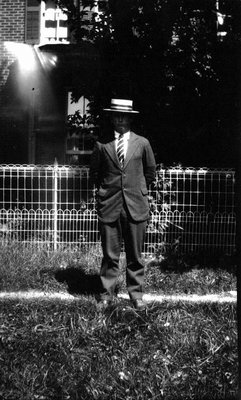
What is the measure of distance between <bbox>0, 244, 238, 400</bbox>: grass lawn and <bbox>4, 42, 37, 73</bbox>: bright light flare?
844cm

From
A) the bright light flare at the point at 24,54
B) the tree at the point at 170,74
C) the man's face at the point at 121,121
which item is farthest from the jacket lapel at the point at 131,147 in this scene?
the bright light flare at the point at 24,54

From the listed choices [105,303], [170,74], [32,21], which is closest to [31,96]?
[32,21]

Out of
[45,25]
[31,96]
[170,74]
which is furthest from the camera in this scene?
[45,25]

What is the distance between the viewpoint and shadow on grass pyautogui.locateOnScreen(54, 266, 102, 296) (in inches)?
252

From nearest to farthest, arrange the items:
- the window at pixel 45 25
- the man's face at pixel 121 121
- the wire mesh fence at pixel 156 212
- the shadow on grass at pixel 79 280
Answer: the man's face at pixel 121 121 < the shadow on grass at pixel 79 280 < the wire mesh fence at pixel 156 212 < the window at pixel 45 25

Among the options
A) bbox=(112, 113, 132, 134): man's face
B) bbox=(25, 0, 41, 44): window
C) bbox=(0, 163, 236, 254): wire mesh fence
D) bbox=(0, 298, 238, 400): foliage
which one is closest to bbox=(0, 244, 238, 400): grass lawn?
bbox=(0, 298, 238, 400): foliage

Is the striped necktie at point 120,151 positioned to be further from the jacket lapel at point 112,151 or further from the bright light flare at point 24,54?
the bright light flare at point 24,54

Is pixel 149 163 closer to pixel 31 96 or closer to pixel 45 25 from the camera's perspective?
pixel 31 96

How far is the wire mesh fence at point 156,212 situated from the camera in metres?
8.14

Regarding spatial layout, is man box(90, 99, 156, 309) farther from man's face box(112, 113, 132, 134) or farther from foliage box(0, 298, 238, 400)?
foliage box(0, 298, 238, 400)

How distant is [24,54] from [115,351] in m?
10.6

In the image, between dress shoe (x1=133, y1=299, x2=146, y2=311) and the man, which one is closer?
dress shoe (x1=133, y1=299, x2=146, y2=311)

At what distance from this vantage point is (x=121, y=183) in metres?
5.54

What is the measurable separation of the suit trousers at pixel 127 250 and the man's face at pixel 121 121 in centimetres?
80
